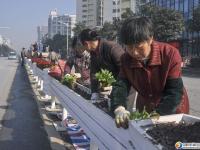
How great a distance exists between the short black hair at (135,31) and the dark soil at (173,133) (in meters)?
0.65

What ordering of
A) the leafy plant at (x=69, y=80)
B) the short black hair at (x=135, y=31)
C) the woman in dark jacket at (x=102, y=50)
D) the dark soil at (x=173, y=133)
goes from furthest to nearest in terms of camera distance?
the leafy plant at (x=69, y=80)
the woman in dark jacket at (x=102, y=50)
the short black hair at (x=135, y=31)
the dark soil at (x=173, y=133)

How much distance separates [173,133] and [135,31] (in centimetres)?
82

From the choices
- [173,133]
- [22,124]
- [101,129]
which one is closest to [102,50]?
[101,129]

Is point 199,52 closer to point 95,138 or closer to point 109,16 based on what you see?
point 95,138

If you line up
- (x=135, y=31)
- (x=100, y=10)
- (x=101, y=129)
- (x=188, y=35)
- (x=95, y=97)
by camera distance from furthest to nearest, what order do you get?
(x=100, y=10)
(x=188, y=35)
(x=95, y=97)
(x=101, y=129)
(x=135, y=31)

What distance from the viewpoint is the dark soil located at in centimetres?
309

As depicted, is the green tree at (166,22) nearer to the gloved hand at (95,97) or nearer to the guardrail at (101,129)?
the guardrail at (101,129)

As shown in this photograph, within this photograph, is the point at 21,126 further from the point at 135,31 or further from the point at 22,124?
the point at 135,31

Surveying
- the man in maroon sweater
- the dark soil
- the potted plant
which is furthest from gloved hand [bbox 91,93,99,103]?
the dark soil

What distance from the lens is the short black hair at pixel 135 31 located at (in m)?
3.63

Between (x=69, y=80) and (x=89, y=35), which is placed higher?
(x=89, y=35)

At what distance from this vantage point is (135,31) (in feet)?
12.0

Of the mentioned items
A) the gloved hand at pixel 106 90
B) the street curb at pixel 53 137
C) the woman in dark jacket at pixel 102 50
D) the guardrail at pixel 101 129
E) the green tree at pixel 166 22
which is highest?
the green tree at pixel 166 22

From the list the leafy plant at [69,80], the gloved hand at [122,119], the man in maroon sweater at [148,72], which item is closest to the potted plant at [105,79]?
the man in maroon sweater at [148,72]
